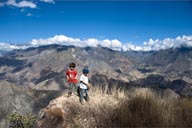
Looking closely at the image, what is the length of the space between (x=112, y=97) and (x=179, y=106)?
2.78 m

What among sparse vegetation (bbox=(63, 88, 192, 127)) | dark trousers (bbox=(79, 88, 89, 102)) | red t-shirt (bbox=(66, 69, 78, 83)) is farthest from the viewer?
red t-shirt (bbox=(66, 69, 78, 83))

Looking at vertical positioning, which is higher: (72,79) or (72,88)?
(72,79)

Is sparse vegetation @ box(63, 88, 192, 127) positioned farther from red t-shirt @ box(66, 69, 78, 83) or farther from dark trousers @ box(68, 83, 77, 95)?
red t-shirt @ box(66, 69, 78, 83)

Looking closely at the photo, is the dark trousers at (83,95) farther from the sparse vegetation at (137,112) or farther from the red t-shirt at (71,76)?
the red t-shirt at (71,76)

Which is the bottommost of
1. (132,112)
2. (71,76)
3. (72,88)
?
(132,112)

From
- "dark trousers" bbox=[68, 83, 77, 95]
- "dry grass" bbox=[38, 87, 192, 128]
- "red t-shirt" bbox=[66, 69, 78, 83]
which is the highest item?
"red t-shirt" bbox=[66, 69, 78, 83]

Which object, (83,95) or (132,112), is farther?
(83,95)

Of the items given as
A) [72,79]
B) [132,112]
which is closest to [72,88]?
[72,79]

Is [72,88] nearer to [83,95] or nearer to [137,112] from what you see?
[83,95]

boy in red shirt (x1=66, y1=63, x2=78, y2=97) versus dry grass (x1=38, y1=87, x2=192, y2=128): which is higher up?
boy in red shirt (x1=66, y1=63, x2=78, y2=97)

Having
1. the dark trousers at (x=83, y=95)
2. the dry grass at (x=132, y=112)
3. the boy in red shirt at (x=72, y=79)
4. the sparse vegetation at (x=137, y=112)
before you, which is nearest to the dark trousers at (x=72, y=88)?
the boy in red shirt at (x=72, y=79)

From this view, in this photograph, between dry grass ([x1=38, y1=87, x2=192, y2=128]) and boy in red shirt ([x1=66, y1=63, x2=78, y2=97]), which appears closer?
dry grass ([x1=38, y1=87, x2=192, y2=128])

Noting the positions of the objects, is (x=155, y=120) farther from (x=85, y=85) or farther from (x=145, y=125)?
(x=85, y=85)

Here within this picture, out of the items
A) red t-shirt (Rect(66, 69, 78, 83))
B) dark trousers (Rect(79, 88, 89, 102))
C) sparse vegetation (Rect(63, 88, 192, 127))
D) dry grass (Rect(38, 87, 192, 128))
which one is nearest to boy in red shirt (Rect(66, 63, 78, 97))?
red t-shirt (Rect(66, 69, 78, 83))
